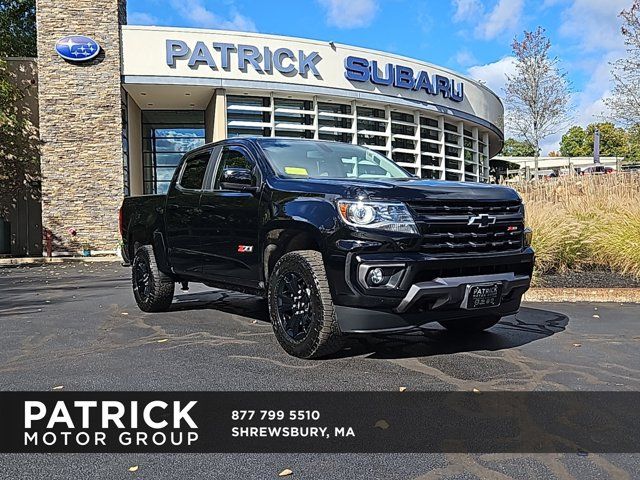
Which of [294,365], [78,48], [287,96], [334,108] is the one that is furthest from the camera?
[334,108]

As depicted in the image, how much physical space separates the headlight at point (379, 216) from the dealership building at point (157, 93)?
1584cm

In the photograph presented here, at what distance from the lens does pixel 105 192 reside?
19.1 m

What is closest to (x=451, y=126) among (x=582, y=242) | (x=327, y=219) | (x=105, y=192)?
(x=105, y=192)

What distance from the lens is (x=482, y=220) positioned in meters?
4.78

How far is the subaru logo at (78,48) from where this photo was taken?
61.3 ft

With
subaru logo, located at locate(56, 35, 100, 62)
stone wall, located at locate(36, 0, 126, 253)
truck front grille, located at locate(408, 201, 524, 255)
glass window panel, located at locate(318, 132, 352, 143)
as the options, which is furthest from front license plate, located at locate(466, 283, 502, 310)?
subaru logo, located at locate(56, 35, 100, 62)

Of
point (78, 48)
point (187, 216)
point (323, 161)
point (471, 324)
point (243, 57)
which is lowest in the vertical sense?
point (471, 324)

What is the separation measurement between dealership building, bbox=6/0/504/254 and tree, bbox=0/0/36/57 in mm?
10049

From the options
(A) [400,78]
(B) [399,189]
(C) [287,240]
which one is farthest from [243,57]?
(B) [399,189]

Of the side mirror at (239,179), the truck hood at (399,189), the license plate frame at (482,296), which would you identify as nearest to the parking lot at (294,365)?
the license plate frame at (482,296)

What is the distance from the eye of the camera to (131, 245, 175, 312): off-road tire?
23.0 feet

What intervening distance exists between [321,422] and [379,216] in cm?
160

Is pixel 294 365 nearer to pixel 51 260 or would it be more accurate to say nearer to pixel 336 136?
pixel 51 260

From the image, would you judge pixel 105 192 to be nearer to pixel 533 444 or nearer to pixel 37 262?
pixel 37 262
